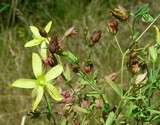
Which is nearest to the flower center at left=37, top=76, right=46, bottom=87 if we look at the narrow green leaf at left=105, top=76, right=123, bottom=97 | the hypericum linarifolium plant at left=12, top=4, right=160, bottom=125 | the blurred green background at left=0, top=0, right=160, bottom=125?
the hypericum linarifolium plant at left=12, top=4, right=160, bottom=125

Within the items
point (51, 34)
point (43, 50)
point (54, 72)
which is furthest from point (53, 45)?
point (51, 34)

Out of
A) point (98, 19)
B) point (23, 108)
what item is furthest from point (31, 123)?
point (98, 19)

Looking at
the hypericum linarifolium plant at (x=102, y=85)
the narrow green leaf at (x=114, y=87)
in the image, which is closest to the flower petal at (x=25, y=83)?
the hypericum linarifolium plant at (x=102, y=85)

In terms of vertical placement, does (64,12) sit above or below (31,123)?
above

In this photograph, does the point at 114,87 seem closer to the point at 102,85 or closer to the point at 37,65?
the point at 102,85

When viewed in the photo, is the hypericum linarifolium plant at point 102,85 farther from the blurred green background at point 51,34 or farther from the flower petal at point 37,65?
the blurred green background at point 51,34

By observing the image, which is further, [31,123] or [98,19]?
[98,19]

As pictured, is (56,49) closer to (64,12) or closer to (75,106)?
(75,106)
